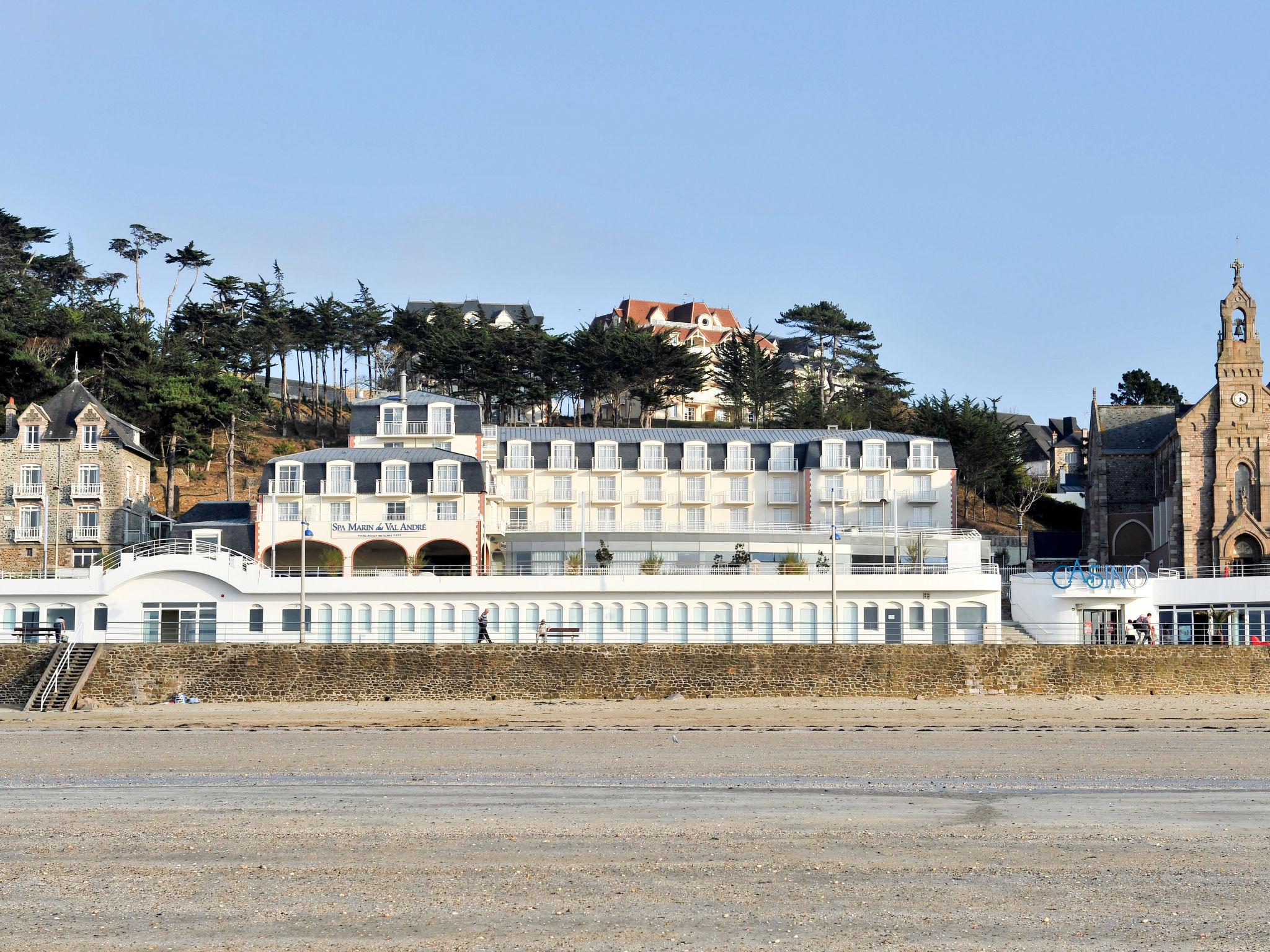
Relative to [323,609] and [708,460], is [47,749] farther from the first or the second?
[708,460]

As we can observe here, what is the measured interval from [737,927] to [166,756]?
1740cm

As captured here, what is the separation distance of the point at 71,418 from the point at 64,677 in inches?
1012

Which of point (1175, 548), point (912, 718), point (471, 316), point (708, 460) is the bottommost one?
point (912, 718)

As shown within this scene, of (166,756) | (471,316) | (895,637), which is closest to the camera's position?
(166,756)

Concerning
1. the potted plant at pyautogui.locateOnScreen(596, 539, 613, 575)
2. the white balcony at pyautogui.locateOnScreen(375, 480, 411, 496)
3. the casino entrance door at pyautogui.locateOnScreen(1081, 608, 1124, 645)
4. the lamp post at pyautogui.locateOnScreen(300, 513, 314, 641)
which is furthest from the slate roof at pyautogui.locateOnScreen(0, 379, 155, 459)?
the casino entrance door at pyautogui.locateOnScreen(1081, 608, 1124, 645)

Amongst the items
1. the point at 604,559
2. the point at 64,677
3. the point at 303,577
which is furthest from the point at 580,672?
the point at 64,677

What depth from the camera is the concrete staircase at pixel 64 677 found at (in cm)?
3891

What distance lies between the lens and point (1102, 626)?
158 ft

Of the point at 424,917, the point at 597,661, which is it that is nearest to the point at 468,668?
the point at 597,661

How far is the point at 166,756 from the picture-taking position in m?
28.4

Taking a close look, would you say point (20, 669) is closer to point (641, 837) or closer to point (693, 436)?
point (641, 837)

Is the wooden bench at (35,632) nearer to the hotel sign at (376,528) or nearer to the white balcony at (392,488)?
the hotel sign at (376,528)

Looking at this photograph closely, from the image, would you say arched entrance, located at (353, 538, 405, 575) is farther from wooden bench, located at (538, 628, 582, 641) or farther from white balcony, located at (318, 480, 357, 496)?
wooden bench, located at (538, 628, 582, 641)

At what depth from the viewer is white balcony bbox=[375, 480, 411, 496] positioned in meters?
54.3
